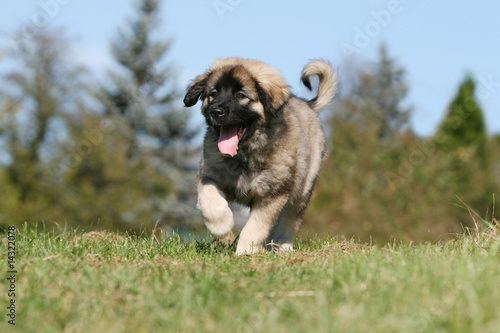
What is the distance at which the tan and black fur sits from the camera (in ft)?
14.4

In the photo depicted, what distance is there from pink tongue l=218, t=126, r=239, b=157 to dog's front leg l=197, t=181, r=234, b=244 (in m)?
0.33

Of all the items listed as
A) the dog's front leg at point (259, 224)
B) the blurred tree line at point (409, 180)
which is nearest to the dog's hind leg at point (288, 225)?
the dog's front leg at point (259, 224)

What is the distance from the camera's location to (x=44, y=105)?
22578 mm

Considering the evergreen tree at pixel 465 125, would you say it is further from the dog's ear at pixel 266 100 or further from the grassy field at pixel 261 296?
the grassy field at pixel 261 296

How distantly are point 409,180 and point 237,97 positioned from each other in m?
12.5

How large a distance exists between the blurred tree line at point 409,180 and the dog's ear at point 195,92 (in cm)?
635

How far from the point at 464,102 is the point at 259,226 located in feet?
66.2

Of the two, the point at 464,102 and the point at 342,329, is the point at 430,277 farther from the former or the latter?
the point at 464,102

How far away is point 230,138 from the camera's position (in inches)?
177

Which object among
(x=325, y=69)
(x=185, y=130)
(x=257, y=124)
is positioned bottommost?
(x=185, y=130)

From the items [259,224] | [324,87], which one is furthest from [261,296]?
[324,87]

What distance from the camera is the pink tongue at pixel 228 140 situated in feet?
14.5

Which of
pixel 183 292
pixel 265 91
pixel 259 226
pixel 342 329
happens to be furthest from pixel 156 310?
pixel 265 91

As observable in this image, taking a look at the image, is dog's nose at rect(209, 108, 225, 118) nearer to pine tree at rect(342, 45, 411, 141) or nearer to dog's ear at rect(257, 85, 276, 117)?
dog's ear at rect(257, 85, 276, 117)
